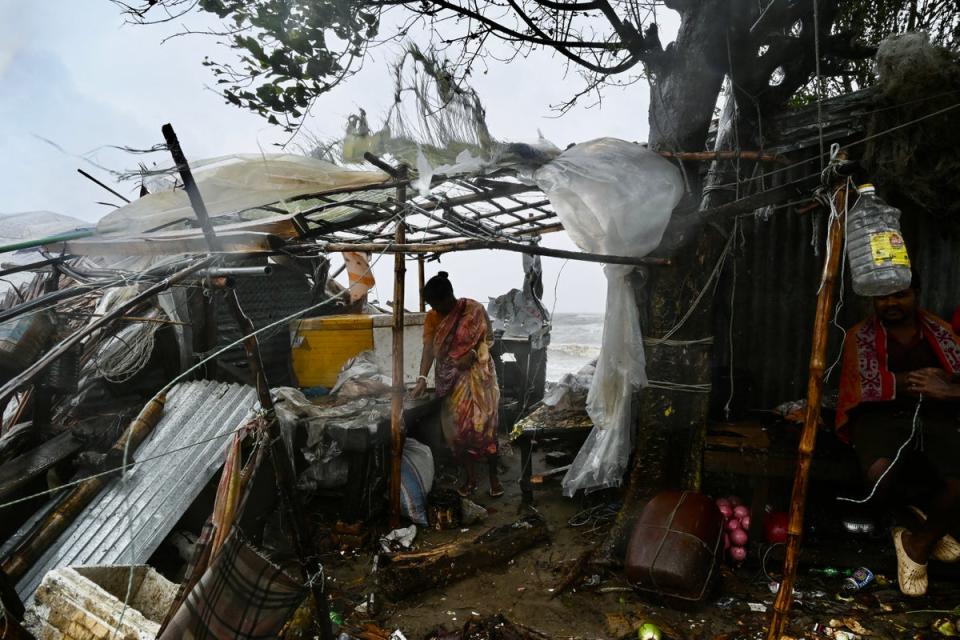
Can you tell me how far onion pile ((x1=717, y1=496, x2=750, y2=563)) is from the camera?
4.17 metres

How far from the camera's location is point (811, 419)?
3.05 metres

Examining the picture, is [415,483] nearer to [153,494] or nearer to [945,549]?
[153,494]

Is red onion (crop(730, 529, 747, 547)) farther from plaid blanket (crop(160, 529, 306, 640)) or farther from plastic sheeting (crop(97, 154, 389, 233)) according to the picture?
plastic sheeting (crop(97, 154, 389, 233))

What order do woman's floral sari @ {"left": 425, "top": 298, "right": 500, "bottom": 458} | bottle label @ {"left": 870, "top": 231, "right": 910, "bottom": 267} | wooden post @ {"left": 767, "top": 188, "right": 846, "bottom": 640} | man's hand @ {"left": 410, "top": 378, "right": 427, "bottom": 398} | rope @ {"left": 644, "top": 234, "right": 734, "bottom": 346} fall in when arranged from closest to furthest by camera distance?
bottle label @ {"left": 870, "top": 231, "right": 910, "bottom": 267} < wooden post @ {"left": 767, "top": 188, "right": 846, "bottom": 640} < rope @ {"left": 644, "top": 234, "right": 734, "bottom": 346} < woman's floral sari @ {"left": 425, "top": 298, "right": 500, "bottom": 458} < man's hand @ {"left": 410, "top": 378, "right": 427, "bottom": 398}

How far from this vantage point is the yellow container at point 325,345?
729cm

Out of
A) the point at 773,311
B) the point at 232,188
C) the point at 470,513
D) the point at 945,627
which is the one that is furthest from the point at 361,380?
the point at 945,627

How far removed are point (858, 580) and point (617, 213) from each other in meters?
3.34

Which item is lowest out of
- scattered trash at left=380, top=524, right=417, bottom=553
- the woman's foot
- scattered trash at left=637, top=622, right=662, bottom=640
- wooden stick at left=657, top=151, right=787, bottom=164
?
the woman's foot

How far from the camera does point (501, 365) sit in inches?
373

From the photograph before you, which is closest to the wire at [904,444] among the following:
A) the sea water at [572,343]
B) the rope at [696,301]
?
the rope at [696,301]

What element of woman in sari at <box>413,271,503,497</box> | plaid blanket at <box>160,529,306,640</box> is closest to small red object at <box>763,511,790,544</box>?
woman in sari at <box>413,271,503,497</box>

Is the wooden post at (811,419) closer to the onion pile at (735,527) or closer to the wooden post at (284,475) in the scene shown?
the onion pile at (735,527)

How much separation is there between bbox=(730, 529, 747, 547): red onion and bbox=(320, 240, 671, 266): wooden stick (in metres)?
2.39

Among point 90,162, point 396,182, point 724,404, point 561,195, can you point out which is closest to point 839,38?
point 561,195
